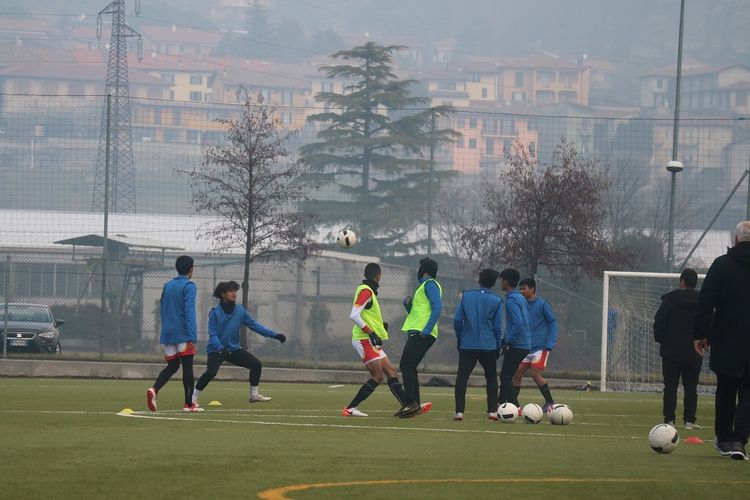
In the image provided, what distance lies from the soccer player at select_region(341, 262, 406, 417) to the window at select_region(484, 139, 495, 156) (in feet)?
261

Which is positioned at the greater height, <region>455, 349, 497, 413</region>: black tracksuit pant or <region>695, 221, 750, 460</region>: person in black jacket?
<region>695, 221, 750, 460</region>: person in black jacket

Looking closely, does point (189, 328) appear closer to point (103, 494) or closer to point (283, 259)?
point (103, 494)

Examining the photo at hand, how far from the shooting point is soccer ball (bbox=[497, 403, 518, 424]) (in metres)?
14.6

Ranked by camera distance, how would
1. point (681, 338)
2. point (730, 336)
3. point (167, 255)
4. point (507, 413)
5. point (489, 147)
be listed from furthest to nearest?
point (489, 147) < point (167, 255) < point (681, 338) < point (507, 413) < point (730, 336)

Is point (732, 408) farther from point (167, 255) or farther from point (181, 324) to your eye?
point (167, 255)

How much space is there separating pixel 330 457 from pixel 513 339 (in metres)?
6.22

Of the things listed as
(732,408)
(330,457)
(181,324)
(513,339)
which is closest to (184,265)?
(181,324)

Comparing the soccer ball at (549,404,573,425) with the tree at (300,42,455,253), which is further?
the tree at (300,42,455,253)

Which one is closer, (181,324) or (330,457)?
(330,457)

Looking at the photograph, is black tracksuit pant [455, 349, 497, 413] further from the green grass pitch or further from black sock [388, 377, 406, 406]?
black sock [388, 377, 406, 406]

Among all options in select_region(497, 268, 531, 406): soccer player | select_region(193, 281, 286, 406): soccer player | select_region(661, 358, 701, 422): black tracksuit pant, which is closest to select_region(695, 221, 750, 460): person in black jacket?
select_region(661, 358, 701, 422): black tracksuit pant

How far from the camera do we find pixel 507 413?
47.8 ft

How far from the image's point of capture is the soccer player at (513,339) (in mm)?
15633

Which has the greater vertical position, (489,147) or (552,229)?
(489,147)
